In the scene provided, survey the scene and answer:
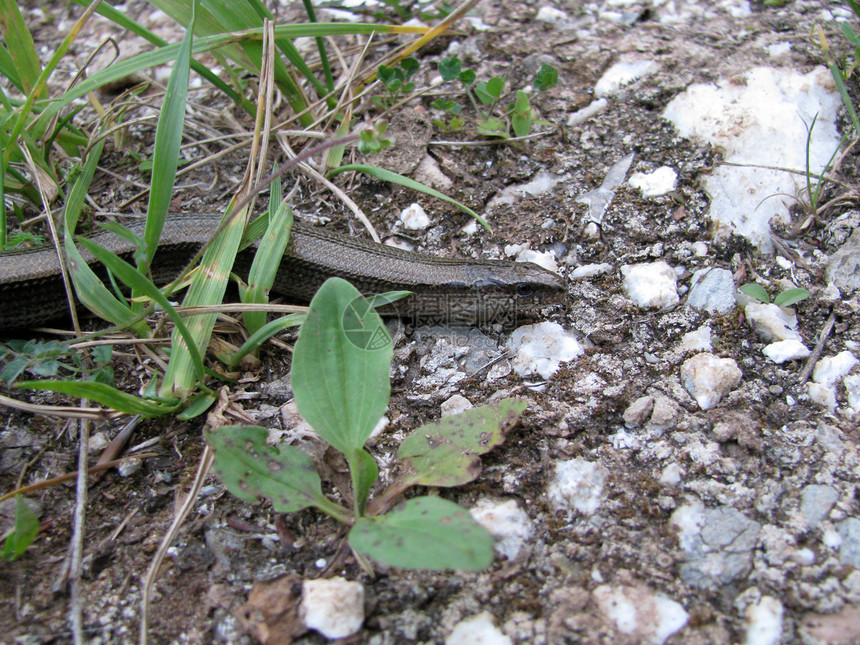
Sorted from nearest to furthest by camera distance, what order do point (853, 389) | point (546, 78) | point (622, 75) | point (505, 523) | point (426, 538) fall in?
1. point (426, 538)
2. point (505, 523)
3. point (853, 389)
4. point (546, 78)
5. point (622, 75)

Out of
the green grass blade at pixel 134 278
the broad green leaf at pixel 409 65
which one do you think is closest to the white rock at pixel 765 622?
the green grass blade at pixel 134 278

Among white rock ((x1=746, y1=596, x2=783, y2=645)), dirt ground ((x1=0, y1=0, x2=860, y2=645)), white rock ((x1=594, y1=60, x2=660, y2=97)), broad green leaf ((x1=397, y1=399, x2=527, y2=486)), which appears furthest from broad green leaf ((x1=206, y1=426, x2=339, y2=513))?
white rock ((x1=594, y1=60, x2=660, y2=97))

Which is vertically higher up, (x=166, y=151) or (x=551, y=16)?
(x=166, y=151)

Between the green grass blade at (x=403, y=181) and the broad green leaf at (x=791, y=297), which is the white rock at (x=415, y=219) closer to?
the green grass blade at (x=403, y=181)

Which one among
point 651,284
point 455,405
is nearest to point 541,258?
point 651,284

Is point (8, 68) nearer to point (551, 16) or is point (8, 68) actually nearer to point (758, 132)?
point (551, 16)

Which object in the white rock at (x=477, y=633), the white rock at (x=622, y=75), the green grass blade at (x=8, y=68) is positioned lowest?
the white rock at (x=477, y=633)

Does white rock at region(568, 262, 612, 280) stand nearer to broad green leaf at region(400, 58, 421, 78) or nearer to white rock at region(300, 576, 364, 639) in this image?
broad green leaf at region(400, 58, 421, 78)
